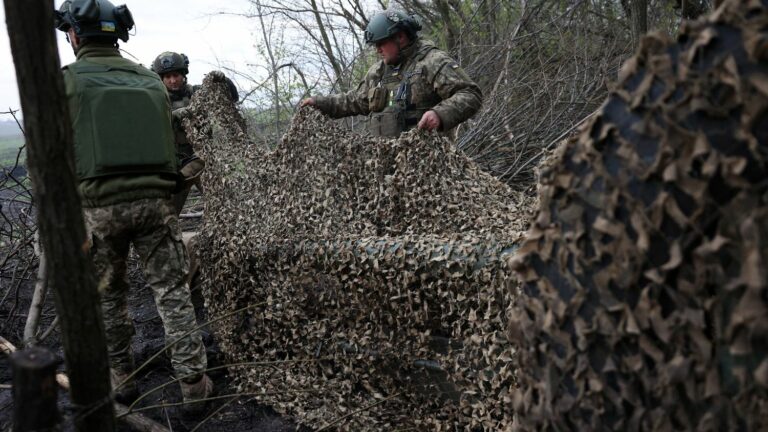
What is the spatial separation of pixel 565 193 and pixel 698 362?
0.43 meters

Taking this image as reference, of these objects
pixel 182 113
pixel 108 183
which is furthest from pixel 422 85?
pixel 108 183

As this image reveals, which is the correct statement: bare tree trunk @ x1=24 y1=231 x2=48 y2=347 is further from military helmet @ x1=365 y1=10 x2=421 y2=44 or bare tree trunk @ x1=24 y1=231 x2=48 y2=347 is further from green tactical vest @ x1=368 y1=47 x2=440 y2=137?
military helmet @ x1=365 y1=10 x2=421 y2=44

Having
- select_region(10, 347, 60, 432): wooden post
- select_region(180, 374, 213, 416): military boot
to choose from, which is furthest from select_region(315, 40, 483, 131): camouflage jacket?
select_region(10, 347, 60, 432): wooden post

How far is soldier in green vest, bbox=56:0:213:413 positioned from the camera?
3.50 metres

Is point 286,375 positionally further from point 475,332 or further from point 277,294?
point 475,332

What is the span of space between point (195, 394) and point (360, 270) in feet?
4.71

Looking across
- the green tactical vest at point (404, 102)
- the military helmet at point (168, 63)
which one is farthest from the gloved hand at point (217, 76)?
the military helmet at point (168, 63)

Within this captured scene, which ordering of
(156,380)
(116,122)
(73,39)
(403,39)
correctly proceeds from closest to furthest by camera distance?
(116,122) < (73,39) < (156,380) < (403,39)

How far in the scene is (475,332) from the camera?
2932 mm

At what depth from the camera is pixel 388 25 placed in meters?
4.80

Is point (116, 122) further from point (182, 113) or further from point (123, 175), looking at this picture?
point (182, 113)

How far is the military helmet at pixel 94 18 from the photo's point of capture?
3600mm

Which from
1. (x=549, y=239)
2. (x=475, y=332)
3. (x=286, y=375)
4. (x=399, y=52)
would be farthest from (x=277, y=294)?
(x=549, y=239)

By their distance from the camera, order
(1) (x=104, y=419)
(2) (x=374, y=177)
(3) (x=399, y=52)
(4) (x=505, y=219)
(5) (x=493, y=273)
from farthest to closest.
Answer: (3) (x=399, y=52)
(2) (x=374, y=177)
(4) (x=505, y=219)
(5) (x=493, y=273)
(1) (x=104, y=419)
